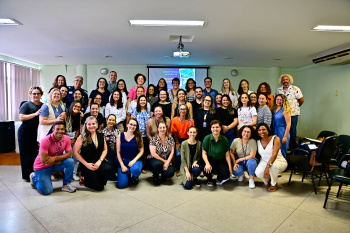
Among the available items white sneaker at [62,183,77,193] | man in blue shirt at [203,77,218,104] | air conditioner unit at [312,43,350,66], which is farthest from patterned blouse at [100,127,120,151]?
air conditioner unit at [312,43,350,66]

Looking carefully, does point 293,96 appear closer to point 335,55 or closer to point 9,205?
point 335,55

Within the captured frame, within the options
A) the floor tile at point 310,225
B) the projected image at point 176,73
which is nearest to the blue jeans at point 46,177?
the floor tile at point 310,225

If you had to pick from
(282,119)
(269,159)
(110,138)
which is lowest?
(269,159)

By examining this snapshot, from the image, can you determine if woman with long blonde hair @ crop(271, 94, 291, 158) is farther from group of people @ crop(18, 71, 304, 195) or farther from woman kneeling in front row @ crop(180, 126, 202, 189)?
woman kneeling in front row @ crop(180, 126, 202, 189)

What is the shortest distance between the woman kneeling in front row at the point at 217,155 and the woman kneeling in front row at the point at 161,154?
557 mm

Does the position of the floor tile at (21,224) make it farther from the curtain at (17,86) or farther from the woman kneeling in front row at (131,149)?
the curtain at (17,86)

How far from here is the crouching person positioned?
2980 millimetres

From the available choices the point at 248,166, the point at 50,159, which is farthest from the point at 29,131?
the point at 248,166

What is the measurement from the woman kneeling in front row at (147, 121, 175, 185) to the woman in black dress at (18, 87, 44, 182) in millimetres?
1920

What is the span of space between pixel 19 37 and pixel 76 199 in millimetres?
3897

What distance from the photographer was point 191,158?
3.52 metres

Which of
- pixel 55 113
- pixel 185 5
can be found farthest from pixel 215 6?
pixel 55 113

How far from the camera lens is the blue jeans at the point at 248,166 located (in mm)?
3434

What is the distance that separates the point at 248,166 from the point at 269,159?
13.3 inches
